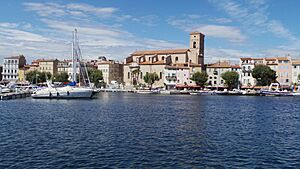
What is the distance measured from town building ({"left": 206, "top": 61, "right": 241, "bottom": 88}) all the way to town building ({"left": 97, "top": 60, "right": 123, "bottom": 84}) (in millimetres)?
43951

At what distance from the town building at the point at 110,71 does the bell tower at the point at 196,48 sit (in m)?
35.3

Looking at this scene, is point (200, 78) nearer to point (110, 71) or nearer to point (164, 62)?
point (164, 62)

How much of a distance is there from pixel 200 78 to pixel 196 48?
21178 mm

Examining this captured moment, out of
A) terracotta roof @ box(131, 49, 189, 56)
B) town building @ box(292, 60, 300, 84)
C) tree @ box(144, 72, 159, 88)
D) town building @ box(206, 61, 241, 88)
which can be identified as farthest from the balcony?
town building @ box(292, 60, 300, 84)

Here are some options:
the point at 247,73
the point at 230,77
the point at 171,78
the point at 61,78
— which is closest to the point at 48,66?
the point at 61,78

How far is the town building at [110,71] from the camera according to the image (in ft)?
477

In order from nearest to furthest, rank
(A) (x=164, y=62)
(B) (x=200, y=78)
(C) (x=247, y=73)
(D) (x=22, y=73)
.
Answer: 1. (B) (x=200, y=78)
2. (C) (x=247, y=73)
3. (A) (x=164, y=62)
4. (D) (x=22, y=73)

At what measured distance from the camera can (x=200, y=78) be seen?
11512cm

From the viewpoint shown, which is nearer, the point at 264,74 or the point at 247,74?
the point at 264,74

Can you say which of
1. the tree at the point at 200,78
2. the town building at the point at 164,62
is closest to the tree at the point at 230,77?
the tree at the point at 200,78

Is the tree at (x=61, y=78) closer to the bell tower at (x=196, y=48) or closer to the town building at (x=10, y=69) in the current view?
the town building at (x=10, y=69)

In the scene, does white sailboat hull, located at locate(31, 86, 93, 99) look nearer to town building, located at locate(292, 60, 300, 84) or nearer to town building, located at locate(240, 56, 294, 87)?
town building, located at locate(240, 56, 294, 87)

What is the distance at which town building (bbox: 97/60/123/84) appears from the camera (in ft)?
477

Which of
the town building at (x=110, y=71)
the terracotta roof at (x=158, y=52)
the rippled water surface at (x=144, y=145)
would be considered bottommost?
the rippled water surface at (x=144, y=145)
